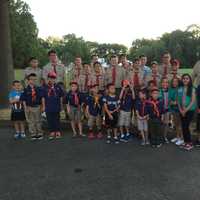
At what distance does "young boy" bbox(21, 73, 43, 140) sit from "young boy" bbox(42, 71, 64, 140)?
0.18 metres

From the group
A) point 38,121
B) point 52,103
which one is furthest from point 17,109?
point 52,103

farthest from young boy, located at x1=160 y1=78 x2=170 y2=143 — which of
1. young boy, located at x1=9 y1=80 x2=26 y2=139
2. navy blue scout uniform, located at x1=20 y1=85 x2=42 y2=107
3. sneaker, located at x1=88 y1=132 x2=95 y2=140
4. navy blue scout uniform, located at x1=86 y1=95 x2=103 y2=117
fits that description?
young boy, located at x1=9 y1=80 x2=26 y2=139

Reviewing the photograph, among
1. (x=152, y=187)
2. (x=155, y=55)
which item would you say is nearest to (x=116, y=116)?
(x=152, y=187)

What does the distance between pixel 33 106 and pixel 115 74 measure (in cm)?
232

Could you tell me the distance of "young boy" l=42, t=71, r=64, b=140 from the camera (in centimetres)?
873

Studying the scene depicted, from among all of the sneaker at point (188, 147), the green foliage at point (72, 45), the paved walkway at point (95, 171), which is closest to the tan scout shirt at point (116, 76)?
the paved walkway at point (95, 171)

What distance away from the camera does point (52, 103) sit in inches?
344

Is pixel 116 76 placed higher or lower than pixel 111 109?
higher

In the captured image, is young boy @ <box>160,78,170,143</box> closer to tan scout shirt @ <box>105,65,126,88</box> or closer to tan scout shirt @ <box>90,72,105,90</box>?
tan scout shirt @ <box>105,65,126,88</box>

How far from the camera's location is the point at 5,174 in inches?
241

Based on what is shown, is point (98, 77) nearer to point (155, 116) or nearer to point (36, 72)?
point (36, 72)

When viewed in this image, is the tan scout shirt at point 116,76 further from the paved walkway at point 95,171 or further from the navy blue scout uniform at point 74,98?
the paved walkway at point 95,171

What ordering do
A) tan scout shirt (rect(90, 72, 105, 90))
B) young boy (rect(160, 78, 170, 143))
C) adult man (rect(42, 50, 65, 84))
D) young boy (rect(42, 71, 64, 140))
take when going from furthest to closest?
adult man (rect(42, 50, 65, 84)) < tan scout shirt (rect(90, 72, 105, 90)) < young boy (rect(42, 71, 64, 140)) < young boy (rect(160, 78, 170, 143))

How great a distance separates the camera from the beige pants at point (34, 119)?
8758 mm
